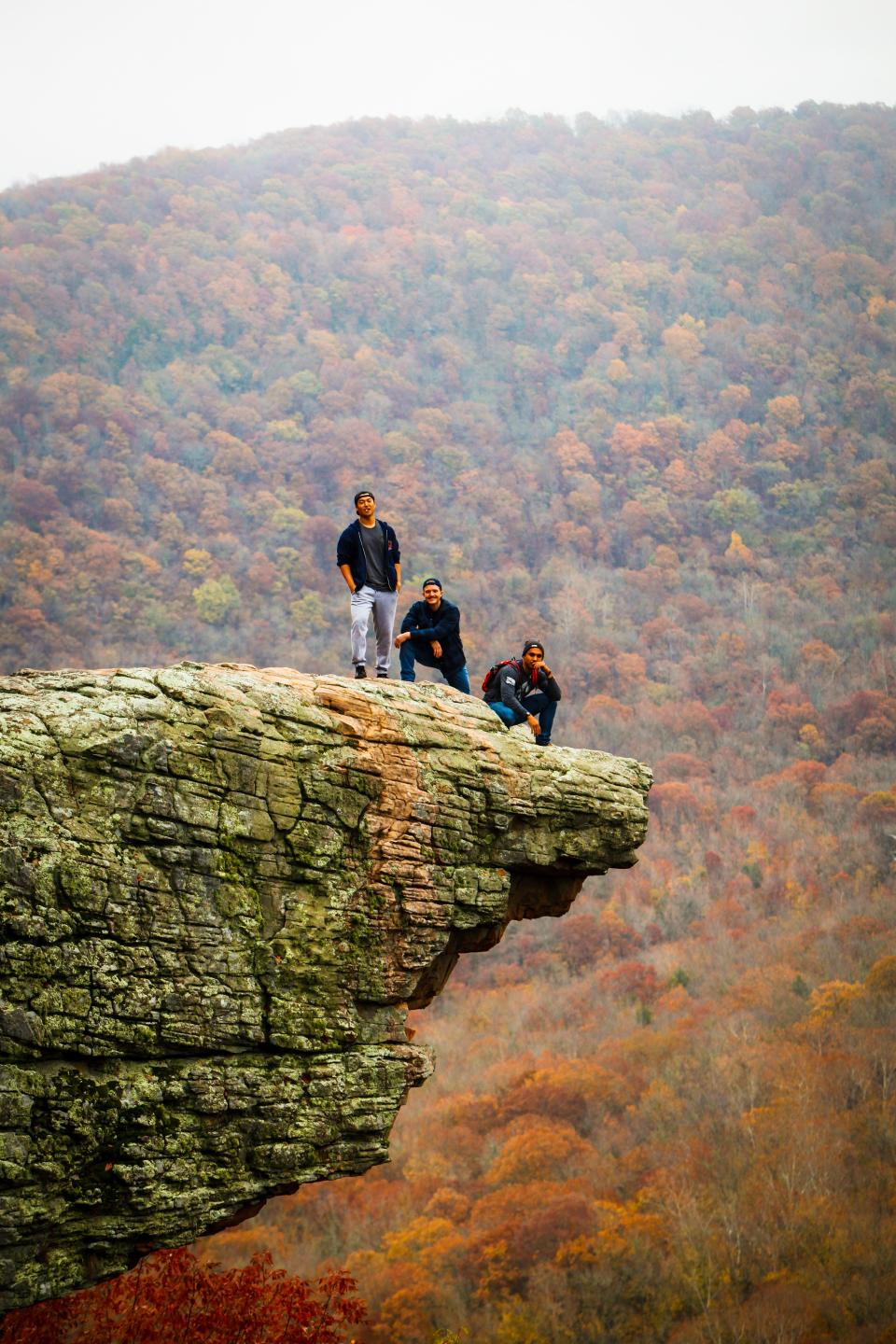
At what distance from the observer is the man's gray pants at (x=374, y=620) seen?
64.5 feet

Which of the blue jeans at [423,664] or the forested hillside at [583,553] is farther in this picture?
the forested hillside at [583,553]

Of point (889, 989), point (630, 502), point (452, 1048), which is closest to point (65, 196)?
point (630, 502)

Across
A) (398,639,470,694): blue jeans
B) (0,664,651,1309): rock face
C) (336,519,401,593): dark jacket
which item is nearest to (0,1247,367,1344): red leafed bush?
(0,664,651,1309): rock face

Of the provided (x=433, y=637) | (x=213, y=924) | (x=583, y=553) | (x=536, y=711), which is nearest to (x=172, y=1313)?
(x=213, y=924)

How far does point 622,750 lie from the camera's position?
78875 millimetres

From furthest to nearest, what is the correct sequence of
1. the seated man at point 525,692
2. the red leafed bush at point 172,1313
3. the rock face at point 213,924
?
the red leafed bush at point 172,1313 → the seated man at point 525,692 → the rock face at point 213,924

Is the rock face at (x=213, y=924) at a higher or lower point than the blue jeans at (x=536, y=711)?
lower

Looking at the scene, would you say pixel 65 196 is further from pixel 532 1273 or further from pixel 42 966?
pixel 42 966

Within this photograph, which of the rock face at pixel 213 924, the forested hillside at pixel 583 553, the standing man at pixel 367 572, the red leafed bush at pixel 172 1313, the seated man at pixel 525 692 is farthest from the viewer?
the forested hillside at pixel 583 553

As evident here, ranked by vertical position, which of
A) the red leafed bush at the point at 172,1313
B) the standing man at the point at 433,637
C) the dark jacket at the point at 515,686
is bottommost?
the red leafed bush at the point at 172,1313

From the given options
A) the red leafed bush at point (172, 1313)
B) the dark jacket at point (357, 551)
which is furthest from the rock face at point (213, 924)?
the red leafed bush at point (172, 1313)

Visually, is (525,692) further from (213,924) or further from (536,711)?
(213,924)

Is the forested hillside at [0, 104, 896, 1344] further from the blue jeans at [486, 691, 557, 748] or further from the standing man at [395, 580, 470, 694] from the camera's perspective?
the standing man at [395, 580, 470, 694]

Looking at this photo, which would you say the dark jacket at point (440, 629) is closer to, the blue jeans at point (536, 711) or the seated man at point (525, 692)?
the seated man at point (525, 692)
